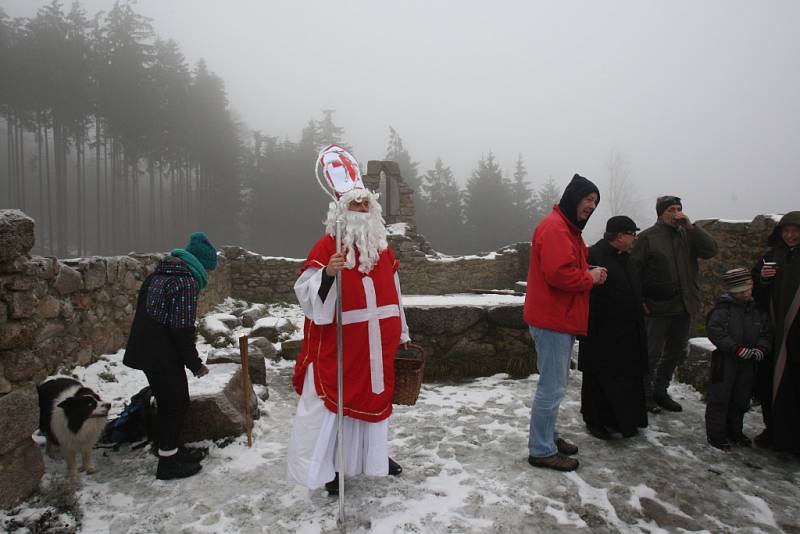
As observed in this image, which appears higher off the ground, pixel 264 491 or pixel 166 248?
pixel 166 248

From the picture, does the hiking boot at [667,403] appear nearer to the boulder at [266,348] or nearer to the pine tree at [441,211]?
the boulder at [266,348]

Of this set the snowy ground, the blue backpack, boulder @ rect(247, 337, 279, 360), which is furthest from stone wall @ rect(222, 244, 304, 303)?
the blue backpack

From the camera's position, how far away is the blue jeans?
280cm

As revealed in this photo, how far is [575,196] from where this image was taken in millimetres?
2789

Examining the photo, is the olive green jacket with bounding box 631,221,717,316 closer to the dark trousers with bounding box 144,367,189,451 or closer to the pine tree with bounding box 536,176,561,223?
the dark trousers with bounding box 144,367,189,451

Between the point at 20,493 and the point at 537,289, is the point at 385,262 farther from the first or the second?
the point at 20,493

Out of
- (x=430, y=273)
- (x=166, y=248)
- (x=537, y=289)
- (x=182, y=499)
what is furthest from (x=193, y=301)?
(x=166, y=248)

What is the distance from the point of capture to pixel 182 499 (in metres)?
2.65

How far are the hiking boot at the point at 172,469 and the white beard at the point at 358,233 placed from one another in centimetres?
184

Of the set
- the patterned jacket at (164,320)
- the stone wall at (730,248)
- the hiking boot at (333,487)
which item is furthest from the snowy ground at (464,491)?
the stone wall at (730,248)

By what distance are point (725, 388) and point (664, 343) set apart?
70 centimetres

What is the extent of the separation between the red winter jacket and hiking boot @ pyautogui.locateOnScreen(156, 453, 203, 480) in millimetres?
2551

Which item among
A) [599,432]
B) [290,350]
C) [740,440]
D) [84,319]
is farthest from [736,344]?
[84,319]

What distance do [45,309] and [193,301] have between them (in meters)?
1.84
